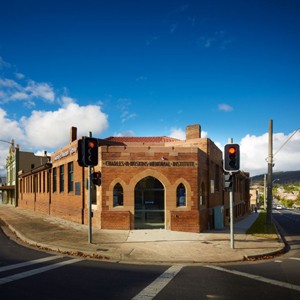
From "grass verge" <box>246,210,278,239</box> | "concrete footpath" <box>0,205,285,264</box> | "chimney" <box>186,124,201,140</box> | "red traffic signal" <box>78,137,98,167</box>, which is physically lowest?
"grass verge" <box>246,210,278,239</box>

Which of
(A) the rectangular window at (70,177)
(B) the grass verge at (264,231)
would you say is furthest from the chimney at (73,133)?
(B) the grass verge at (264,231)

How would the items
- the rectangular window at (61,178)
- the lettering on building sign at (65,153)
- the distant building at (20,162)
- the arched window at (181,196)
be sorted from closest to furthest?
the arched window at (181,196), the lettering on building sign at (65,153), the rectangular window at (61,178), the distant building at (20,162)

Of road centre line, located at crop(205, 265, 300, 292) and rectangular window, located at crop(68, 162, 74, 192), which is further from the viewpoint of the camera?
rectangular window, located at crop(68, 162, 74, 192)

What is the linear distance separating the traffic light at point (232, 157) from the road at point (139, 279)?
3457mm

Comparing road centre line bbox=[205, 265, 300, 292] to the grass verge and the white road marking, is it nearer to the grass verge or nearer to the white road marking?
the white road marking

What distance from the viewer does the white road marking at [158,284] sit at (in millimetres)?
6805

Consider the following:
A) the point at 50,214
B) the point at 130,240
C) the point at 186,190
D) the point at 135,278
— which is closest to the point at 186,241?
the point at 130,240

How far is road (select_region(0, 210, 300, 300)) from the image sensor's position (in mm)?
6914

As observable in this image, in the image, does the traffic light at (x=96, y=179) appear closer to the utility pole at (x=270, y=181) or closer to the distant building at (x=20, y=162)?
the utility pole at (x=270, y=181)

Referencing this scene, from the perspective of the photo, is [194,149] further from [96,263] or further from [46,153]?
[46,153]

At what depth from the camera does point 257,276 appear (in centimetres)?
871

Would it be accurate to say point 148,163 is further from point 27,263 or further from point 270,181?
point 270,181

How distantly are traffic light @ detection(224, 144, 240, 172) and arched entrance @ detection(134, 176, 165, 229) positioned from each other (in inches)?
230

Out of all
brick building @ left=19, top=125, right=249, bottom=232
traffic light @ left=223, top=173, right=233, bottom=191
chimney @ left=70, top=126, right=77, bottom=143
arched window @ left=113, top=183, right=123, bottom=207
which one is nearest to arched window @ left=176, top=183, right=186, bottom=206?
brick building @ left=19, top=125, right=249, bottom=232
